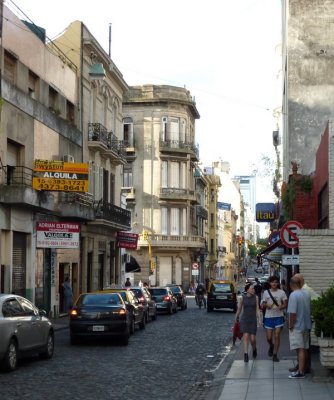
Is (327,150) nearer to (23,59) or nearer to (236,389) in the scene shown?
(236,389)

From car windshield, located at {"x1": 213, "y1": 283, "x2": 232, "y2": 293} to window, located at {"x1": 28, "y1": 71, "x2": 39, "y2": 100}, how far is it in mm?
15423

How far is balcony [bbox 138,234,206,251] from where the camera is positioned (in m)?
69.5

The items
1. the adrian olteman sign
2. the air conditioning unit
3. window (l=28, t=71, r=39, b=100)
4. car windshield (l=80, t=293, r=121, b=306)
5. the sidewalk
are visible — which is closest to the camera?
the sidewalk

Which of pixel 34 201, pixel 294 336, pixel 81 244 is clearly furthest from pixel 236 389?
pixel 81 244

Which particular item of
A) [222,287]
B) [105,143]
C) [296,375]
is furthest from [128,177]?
[296,375]

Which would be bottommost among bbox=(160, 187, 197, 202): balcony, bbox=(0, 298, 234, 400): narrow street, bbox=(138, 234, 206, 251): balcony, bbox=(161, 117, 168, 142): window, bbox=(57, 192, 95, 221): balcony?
bbox=(0, 298, 234, 400): narrow street

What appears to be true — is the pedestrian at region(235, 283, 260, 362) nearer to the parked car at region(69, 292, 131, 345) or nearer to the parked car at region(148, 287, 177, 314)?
the parked car at region(69, 292, 131, 345)

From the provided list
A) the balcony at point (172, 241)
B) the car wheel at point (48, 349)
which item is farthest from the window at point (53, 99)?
the balcony at point (172, 241)

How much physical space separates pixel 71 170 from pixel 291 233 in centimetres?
1277

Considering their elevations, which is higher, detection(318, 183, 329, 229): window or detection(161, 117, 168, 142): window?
detection(161, 117, 168, 142): window

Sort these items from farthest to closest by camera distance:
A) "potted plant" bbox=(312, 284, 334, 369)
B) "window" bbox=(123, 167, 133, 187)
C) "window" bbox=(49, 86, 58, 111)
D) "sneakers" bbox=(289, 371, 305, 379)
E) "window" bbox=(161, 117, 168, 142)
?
"window" bbox=(161, 117, 168, 142)
"window" bbox=(123, 167, 133, 187)
"window" bbox=(49, 86, 58, 111)
"sneakers" bbox=(289, 371, 305, 379)
"potted plant" bbox=(312, 284, 334, 369)

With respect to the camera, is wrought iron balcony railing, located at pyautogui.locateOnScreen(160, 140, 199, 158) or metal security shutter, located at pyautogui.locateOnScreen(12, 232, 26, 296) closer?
metal security shutter, located at pyautogui.locateOnScreen(12, 232, 26, 296)

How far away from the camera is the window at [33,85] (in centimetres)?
3109

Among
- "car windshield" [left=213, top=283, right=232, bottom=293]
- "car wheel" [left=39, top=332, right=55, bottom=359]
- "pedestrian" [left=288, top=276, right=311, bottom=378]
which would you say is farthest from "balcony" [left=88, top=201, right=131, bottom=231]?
"pedestrian" [left=288, top=276, right=311, bottom=378]
